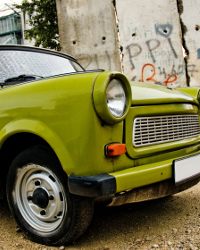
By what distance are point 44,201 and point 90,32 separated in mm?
7007

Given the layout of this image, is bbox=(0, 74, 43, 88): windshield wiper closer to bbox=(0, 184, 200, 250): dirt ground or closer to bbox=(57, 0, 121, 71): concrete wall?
bbox=(0, 184, 200, 250): dirt ground

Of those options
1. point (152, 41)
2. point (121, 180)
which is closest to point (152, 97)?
point (121, 180)

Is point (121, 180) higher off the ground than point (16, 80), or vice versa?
point (16, 80)

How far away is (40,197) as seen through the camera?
70.4 inches

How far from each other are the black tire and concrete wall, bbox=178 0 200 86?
6.15 metres

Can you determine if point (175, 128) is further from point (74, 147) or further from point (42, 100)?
point (42, 100)

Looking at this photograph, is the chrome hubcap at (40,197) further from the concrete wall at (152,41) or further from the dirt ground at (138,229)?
the concrete wall at (152,41)

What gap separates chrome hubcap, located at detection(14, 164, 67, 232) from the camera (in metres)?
1.73

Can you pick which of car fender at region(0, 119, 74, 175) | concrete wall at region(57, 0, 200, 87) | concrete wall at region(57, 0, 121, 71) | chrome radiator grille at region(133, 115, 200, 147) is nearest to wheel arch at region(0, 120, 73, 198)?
car fender at region(0, 119, 74, 175)

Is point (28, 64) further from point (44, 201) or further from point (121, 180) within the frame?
point (121, 180)

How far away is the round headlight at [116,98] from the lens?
5.20 ft

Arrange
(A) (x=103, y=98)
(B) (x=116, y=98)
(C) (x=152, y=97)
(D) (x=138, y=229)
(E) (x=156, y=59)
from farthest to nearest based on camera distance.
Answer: (E) (x=156, y=59) < (D) (x=138, y=229) < (C) (x=152, y=97) < (B) (x=116, y=98) < (A) (x=103, y=98)

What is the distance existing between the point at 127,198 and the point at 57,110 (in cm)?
71

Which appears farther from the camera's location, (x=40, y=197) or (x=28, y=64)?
(x=28, y=64)
